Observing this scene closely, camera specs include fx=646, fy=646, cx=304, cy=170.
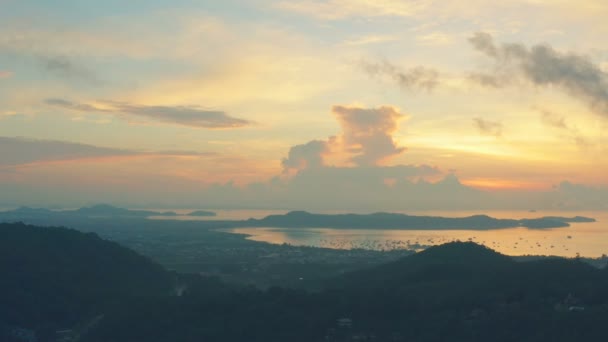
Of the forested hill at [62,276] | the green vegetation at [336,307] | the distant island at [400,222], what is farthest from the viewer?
the distant island at [400,222]

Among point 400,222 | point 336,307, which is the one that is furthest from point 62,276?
point 400,222

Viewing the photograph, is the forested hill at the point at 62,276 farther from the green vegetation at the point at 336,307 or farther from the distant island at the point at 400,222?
the distant island at the point at 400,222

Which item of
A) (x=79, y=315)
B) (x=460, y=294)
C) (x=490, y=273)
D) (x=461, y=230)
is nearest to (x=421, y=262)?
(x=490, y=273)

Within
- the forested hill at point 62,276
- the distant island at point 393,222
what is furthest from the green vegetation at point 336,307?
the distant island at point 393,222

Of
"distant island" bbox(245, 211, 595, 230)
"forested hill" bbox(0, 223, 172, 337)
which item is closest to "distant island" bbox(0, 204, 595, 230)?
"distant island" bbox(245, 211, 595, 230)

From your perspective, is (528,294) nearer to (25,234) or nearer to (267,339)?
(267,339)

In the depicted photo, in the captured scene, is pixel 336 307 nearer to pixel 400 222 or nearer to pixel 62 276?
pixel 62 276

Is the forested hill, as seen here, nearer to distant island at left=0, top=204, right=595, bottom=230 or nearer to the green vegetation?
the green vegetation
